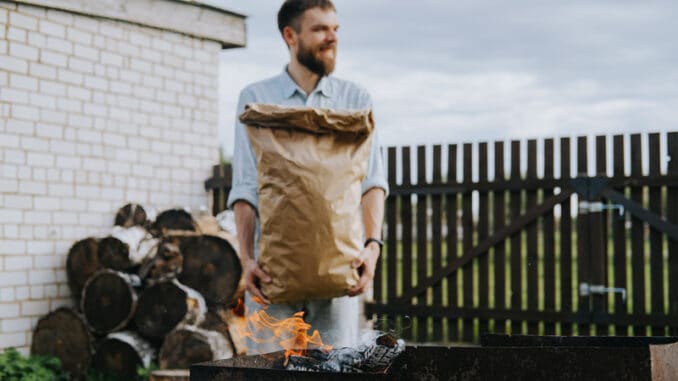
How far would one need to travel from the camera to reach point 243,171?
3316 millimetres

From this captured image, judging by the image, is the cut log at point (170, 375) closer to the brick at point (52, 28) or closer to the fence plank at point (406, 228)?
the fence plank at point (406, 228)

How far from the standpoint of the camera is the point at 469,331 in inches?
335

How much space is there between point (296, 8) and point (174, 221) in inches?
196

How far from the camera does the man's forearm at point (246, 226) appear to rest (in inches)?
130

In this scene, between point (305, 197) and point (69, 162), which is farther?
point (69, 162)

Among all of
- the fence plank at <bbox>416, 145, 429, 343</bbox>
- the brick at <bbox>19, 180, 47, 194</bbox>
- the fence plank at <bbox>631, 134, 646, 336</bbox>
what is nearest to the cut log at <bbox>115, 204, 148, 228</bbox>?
the brick at <bbox>19, 180, 47, 194</bbox>

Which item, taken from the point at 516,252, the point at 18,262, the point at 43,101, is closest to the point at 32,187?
the point at 18,262

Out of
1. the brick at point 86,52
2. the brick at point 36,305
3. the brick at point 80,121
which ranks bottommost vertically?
the brick at point 36,305

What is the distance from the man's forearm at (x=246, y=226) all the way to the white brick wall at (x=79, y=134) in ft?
16.0

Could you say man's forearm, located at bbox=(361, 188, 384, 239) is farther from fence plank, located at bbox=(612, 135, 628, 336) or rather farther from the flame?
fence plank, located at bbox=(612, 135, 628, 336)

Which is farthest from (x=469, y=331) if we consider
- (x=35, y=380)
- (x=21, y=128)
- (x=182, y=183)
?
(x=21, y=128)

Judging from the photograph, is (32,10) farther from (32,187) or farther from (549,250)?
(549,250)

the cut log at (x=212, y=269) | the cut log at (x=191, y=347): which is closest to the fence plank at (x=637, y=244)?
the cut log at (x=212, y=269)

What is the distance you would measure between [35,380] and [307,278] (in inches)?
192
